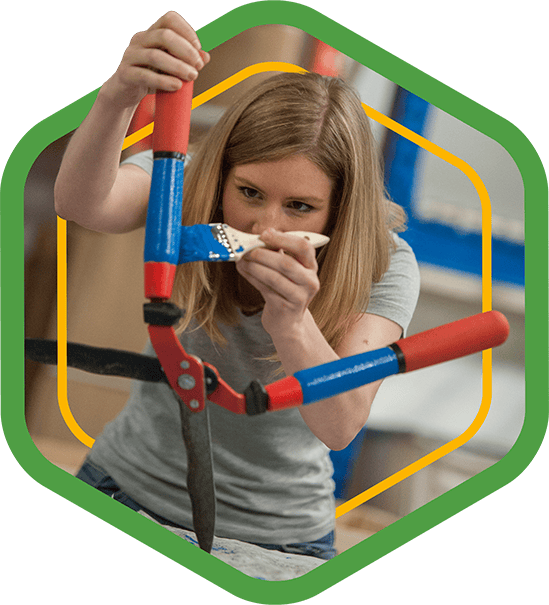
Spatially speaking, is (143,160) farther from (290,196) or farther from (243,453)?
(243,453)

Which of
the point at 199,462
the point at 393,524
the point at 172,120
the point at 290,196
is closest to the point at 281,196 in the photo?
the point at 290,196

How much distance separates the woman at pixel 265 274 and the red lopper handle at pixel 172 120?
1 centimetres

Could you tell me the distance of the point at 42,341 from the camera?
67 cm

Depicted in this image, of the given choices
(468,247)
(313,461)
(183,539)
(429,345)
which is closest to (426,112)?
(468,247)

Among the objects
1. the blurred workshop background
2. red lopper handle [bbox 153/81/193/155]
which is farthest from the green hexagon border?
red lopper handle [bbox 153/81/193/155]

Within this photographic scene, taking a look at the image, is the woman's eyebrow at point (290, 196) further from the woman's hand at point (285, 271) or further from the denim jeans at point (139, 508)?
the denim jeans at point (139, 508)

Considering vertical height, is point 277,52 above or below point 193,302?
above

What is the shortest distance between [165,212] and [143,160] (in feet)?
0.40

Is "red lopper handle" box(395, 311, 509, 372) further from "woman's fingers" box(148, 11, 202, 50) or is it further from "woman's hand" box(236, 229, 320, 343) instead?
"woman's fingers" box(148, 11, 202, 50)

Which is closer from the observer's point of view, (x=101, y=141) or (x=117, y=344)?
(x=101, y=141)

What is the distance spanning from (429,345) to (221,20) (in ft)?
1.20

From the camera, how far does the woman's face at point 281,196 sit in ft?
1.81

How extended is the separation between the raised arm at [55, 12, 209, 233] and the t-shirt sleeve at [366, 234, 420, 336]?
0.23m
